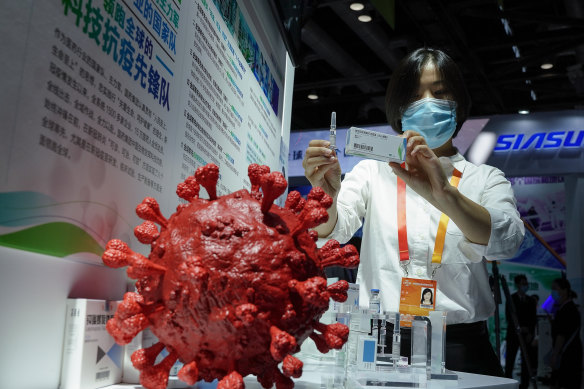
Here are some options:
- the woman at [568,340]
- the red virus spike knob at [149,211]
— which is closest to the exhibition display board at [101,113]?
the red virus spike knob at [149,211]

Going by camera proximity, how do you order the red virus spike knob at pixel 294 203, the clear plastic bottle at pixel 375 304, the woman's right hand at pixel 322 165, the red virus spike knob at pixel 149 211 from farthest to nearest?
the woman's right hand at pixel 322 165 < the clear plastic bottle at pixel 375 304 < the red virus spike knob at pixel 294 203 < the red virus spike knob at pixel 149 211

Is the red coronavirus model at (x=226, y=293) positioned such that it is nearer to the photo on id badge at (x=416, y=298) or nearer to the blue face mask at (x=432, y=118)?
the photo on id badge at (x=416, y=298)

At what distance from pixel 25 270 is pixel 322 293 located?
0.44 meters

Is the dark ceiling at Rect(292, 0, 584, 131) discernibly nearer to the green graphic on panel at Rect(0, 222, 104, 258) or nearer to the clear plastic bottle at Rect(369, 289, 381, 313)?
the clear plastic bottle at Rect(369, 289, 381, 313)

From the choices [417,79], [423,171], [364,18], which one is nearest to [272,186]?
[423,171]

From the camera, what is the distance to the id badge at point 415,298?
1.39 m

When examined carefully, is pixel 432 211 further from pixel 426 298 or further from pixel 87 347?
pixel 87 347

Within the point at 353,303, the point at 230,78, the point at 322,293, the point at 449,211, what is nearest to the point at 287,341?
the point at 322,293

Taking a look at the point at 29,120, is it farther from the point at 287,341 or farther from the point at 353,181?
the point at 353,181

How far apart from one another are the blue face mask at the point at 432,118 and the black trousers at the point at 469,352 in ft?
2.24

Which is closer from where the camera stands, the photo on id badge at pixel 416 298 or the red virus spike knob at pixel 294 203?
the red virus spike knob at pixel 294 203

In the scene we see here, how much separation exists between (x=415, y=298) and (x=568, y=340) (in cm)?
640

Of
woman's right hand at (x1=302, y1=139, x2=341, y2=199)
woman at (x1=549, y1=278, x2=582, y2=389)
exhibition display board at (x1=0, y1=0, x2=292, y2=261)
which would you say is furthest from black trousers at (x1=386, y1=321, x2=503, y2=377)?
woman at (x1=549, y1=278, x2=582, y2=389)

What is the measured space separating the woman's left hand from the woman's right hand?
0.18 metres
